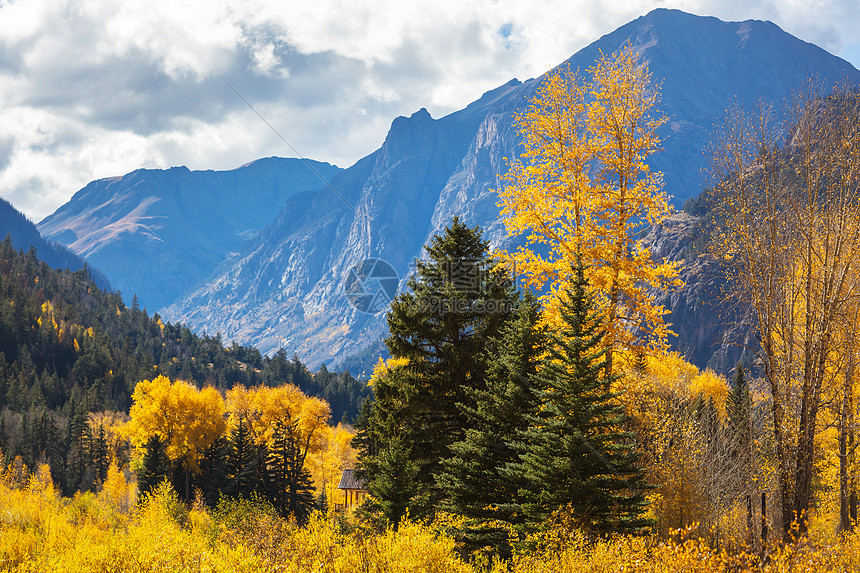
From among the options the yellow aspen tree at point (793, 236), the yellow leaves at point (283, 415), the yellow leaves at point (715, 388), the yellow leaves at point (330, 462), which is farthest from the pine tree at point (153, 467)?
the yellow leaves at point (715, 388)

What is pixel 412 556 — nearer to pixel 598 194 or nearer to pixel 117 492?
pixel 598 194

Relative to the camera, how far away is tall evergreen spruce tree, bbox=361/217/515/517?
23297 millimetres

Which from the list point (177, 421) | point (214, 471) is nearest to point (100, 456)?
point (177, 421)

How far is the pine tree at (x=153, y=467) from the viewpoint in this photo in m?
57.5

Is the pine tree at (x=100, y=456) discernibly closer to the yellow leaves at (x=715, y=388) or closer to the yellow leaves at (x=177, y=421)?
the yellow leaves at (x=177, y=421)

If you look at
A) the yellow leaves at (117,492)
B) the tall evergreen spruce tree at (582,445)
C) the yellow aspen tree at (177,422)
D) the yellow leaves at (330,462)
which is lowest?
the yellow leaves at (117,492)

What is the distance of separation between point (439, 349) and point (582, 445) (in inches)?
365

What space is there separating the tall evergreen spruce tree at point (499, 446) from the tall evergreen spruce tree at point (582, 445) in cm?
210

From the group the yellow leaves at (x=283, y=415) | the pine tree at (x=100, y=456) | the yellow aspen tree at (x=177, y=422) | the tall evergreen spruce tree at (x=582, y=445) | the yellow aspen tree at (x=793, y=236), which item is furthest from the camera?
the pine tree at (x=100, y=456)

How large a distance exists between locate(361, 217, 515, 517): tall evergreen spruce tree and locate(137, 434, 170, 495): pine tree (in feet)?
142

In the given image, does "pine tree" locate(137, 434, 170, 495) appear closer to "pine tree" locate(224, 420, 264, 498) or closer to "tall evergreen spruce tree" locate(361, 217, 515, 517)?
"pine tree" locate(224, 420, 264, 498)

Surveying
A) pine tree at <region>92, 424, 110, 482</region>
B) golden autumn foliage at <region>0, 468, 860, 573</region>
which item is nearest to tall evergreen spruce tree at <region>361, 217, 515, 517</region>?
golden autumn foliage at <region>0, 468, 860, 573</region>

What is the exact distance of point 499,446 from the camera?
1978 cm

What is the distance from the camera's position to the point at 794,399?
18297 millimetres
